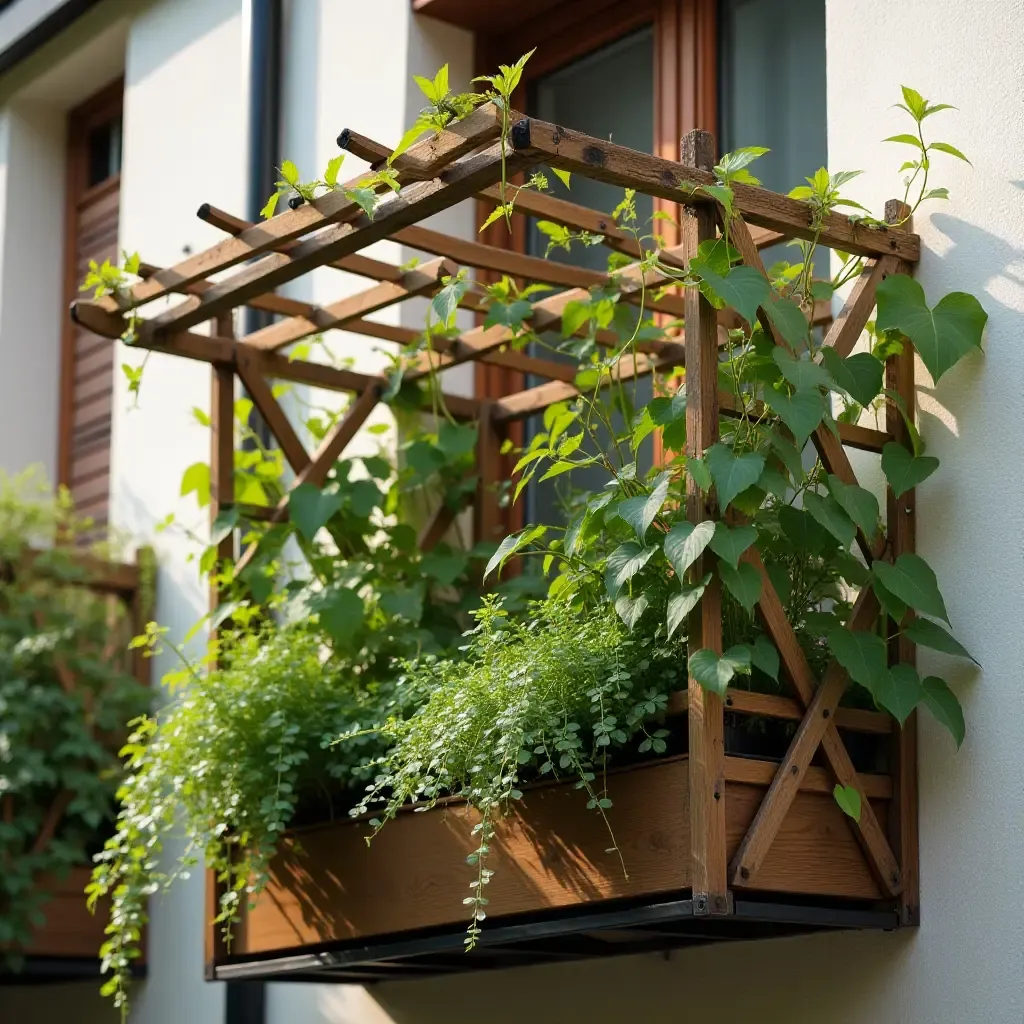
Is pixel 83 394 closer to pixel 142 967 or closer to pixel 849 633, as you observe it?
pixel 142 967

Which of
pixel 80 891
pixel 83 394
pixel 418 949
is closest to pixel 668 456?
pixel 418 949

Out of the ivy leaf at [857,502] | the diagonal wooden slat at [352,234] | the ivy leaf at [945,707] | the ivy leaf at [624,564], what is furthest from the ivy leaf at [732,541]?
the diagonal wooden slat at [352,234]

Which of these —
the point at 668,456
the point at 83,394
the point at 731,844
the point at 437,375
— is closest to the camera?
the point at 731,844

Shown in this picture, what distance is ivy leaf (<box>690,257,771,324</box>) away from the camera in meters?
3.18

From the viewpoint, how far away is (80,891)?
553 cm

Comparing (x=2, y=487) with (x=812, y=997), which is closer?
(x=812, y=997)

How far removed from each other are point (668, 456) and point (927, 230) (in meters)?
1.03

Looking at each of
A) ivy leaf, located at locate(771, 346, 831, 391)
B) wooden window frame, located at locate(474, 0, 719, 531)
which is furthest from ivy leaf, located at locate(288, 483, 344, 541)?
ivy leaf, located at locate(771, 346, 831, 391)

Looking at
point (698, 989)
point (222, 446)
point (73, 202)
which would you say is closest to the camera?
point (698, 989)

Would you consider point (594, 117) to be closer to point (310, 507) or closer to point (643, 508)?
point (310, 507)

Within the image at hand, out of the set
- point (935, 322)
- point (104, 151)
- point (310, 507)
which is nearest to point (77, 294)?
point (104, 151)

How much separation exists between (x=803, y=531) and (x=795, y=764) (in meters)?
0.44

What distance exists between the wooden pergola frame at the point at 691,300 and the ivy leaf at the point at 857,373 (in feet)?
0.14

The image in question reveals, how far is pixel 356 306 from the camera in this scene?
441 centimetres
